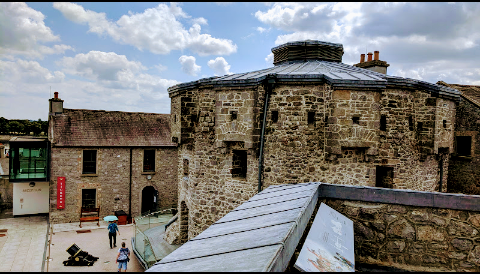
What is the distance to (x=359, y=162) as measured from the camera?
9984 mm

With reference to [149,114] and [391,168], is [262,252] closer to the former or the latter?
[391,168]

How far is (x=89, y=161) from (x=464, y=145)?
66.4ft

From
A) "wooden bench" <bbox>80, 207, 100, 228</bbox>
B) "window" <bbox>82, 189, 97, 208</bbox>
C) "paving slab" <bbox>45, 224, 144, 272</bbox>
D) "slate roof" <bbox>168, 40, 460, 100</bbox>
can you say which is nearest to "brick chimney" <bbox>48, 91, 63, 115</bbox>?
"window" <bbox>82, 189, 97, 208</bbox>

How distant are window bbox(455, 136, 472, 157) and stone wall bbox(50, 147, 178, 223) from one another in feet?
53.7

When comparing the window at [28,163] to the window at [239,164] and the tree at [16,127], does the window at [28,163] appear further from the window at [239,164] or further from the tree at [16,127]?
the tree at [16,127]

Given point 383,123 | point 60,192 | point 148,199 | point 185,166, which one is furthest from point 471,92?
point 60,192

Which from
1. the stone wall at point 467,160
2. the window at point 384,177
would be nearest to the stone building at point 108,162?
the window at point 384,177

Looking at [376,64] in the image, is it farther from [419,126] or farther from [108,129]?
[108,129]

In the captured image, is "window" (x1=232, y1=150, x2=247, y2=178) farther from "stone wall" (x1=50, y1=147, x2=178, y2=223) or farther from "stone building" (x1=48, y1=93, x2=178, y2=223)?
"stone wall" (x1=50, y1=147, x2=178, y2=223)

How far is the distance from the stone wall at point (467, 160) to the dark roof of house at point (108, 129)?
51.3 ft

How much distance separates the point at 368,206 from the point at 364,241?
523mm

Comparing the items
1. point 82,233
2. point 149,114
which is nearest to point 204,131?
point 82,233

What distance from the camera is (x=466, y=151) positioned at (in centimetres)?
1412

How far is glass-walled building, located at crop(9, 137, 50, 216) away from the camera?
19625mm
